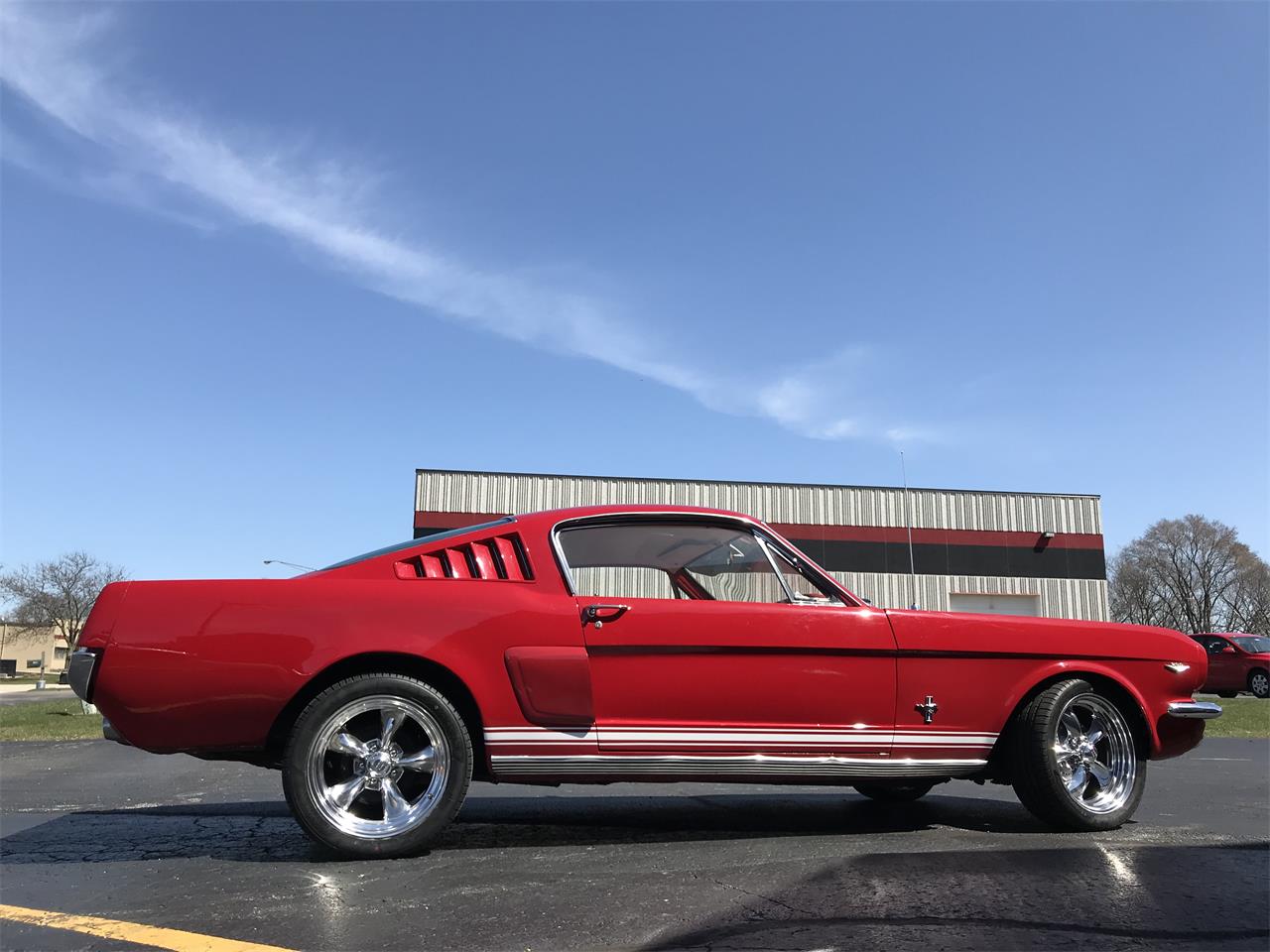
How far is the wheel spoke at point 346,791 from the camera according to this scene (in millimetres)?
3588

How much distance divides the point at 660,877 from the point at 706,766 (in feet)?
2.26

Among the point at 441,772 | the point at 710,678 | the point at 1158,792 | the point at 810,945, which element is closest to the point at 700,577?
the point at 710,678

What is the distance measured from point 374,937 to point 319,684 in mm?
1297

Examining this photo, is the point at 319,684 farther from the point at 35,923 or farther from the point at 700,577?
the point at 700,577

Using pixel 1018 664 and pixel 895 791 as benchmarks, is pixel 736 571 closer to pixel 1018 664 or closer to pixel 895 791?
pixel 1018 664

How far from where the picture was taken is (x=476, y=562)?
4109 mm

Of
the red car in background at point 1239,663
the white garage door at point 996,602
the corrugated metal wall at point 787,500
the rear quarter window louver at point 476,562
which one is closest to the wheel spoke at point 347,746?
the rear quarter window louver at point 476,562

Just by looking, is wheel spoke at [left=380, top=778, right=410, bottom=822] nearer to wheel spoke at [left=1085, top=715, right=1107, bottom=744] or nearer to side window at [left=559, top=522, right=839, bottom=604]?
side window at [left=559, top=522, right=839, bottom=604]

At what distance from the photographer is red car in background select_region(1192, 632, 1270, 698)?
23000 mm

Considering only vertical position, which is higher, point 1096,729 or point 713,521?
point 713,521

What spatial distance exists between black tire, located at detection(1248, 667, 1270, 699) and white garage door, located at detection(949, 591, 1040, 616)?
31.8 ft

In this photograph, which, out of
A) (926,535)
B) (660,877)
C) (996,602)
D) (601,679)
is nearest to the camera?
(660,877)

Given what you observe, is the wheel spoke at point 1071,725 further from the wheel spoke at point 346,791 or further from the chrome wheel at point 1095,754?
the wheel spoke at point 346,791

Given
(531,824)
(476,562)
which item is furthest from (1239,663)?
(476,562)
